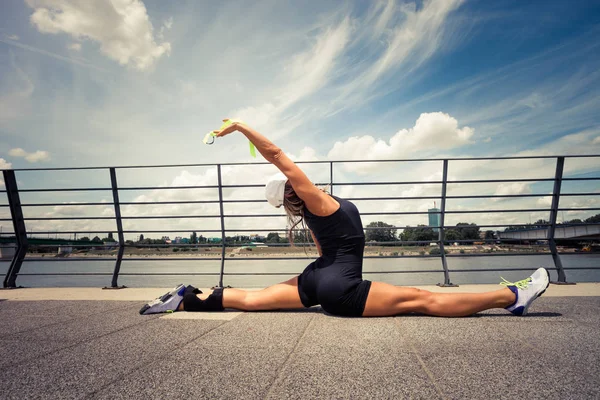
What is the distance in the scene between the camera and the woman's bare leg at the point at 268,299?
224 cm

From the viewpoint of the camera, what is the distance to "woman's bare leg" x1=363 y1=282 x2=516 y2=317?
2002 millimetres

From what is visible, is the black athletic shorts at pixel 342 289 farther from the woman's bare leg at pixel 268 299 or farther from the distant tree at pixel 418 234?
the distant tree at pixel 418 234

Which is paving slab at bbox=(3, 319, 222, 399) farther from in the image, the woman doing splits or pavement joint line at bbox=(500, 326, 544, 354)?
pavement joint line at bbox=(500, 326, 544, 354)

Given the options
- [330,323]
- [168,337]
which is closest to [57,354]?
[168,337]

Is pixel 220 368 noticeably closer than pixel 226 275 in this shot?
Yes

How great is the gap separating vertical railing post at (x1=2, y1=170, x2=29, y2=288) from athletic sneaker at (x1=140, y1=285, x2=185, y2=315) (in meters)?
2.92

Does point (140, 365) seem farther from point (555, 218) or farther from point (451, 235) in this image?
point (555, 218)

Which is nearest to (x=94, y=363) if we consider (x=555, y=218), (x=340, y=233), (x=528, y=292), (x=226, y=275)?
(x=340, y=233)

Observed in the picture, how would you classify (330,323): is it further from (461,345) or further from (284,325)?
(461,345)

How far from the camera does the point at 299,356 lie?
1.32 meters

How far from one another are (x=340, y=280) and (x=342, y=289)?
0.17ft

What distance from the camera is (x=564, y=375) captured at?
109cm

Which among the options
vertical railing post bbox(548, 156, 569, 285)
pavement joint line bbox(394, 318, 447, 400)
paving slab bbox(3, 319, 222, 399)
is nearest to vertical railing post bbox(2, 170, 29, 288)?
paving slab bbox(3, 319, 222, 399)

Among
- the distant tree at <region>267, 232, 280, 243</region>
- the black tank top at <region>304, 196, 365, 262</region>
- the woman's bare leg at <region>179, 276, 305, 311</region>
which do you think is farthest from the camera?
the distant tree at <region>267, 232, 280, 243</region>
